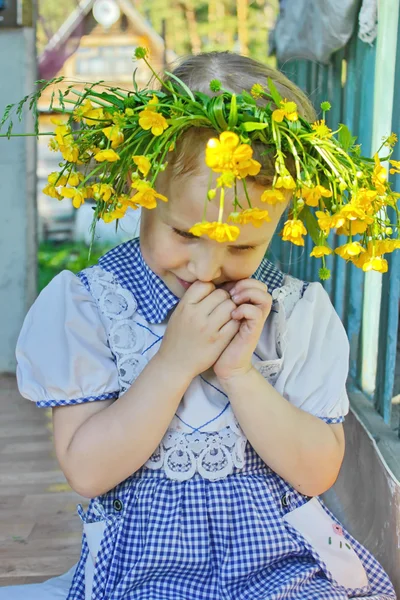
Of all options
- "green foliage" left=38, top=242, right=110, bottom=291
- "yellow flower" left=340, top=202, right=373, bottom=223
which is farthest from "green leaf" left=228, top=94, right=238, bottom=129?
"green foliage" left=38, top=242, right=110, bottom=291

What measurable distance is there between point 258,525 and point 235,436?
0.53 feet

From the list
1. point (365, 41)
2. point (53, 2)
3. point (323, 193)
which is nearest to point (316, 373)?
point (323, 193)

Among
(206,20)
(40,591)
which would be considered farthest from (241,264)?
(206,20)

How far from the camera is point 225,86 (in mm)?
1302

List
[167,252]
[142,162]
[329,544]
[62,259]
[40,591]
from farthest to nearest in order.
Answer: [62,259] < [40,591] < [329,544] < [167,252] < [142,162]

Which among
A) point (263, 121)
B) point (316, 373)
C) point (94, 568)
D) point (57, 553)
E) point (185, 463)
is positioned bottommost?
A: point (57, 553)

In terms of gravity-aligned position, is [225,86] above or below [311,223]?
above

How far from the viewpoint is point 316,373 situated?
1.46m

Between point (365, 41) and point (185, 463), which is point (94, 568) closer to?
point (185, 463)

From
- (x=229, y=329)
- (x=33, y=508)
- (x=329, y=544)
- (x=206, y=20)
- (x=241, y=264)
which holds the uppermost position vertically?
(x=206, y=20)

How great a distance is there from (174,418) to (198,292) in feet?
0.81

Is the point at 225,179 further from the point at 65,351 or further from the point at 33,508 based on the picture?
the point at 33,508

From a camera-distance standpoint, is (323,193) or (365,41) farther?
(365,41)

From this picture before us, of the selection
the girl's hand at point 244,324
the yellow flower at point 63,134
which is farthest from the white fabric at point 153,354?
the yellow flower at point 63,134
